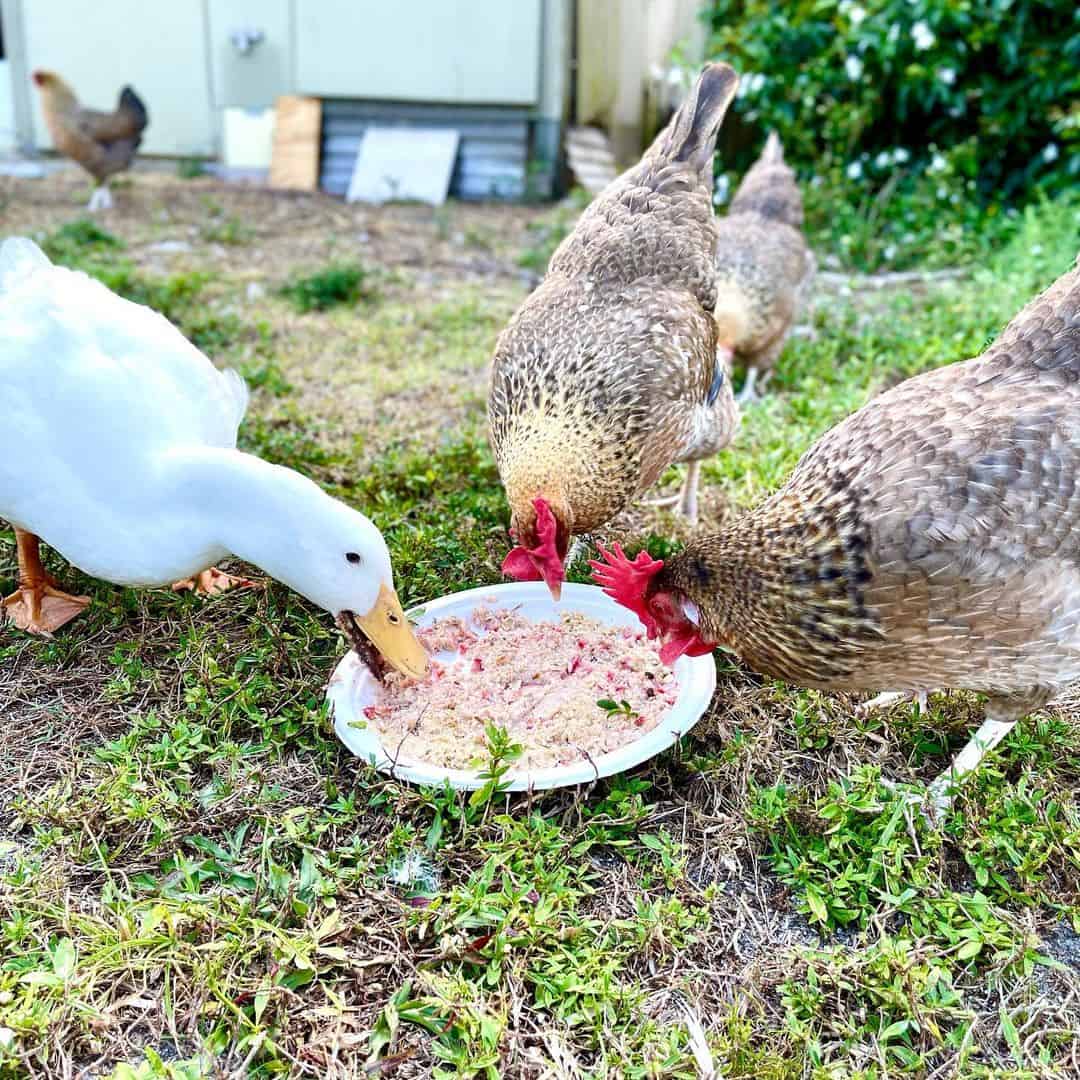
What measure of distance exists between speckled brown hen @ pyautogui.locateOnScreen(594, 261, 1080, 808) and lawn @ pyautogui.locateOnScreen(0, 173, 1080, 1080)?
12.3 inches

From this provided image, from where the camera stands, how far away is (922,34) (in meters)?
7.57

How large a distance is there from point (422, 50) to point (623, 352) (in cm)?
787

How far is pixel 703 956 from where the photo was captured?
7.14ft

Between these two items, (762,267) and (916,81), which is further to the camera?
(916,81)

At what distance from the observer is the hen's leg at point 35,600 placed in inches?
123

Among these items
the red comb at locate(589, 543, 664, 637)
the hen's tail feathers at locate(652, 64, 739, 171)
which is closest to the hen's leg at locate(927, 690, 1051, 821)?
the red comb at locate(589, 543, 664, 637)

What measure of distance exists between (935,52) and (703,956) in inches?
317

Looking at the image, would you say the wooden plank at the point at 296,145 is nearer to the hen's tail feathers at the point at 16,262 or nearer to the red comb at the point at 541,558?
the hen's tail feathers at the point at 16,262

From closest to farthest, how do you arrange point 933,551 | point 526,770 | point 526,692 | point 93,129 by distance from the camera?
point 933,551 < point 526,770 < point 526,692 < point 93,129

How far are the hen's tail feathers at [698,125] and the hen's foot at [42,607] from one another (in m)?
2.81

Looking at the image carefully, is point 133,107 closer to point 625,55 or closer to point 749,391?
point 625,55

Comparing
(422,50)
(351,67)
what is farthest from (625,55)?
(351,67)

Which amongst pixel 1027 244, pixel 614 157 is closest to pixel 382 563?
pixel 1027 244

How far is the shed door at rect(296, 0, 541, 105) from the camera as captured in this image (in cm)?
947
